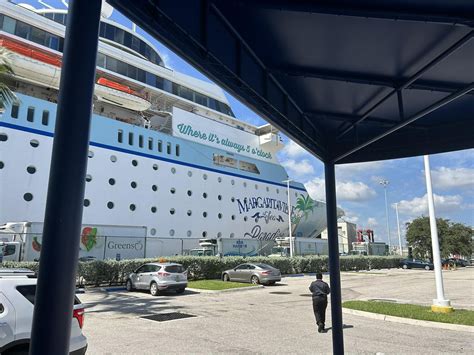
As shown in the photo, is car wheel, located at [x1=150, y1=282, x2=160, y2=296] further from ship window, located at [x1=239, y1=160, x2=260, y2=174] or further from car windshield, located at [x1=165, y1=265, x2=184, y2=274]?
ship window, located at [x1=239, y1=160, x2=260, y2=174]

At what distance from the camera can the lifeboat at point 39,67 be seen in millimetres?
21344

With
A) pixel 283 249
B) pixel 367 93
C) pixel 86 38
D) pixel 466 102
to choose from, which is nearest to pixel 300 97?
pixel 367 93

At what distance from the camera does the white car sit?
488 centimetres

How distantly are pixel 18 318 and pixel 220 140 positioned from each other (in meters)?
28.0

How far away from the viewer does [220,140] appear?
3256 centimetres

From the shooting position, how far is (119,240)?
22484 millimetres

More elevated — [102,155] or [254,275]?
[102,155]

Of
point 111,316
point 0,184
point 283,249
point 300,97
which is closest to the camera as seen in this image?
point 300,97

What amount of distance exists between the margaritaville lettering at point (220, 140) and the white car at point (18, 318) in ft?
80.6

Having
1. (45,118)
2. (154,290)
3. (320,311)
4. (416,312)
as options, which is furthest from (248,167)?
(320,311)

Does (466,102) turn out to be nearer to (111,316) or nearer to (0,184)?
(111,316)

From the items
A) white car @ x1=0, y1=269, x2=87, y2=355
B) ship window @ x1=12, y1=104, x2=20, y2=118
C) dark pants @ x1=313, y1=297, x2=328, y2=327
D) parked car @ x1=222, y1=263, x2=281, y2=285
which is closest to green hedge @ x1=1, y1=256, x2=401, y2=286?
parked car @ x1=222, y1=263, x2=281, y2=285

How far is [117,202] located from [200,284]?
7.65 metres

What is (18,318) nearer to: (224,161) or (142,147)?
(142,147)
